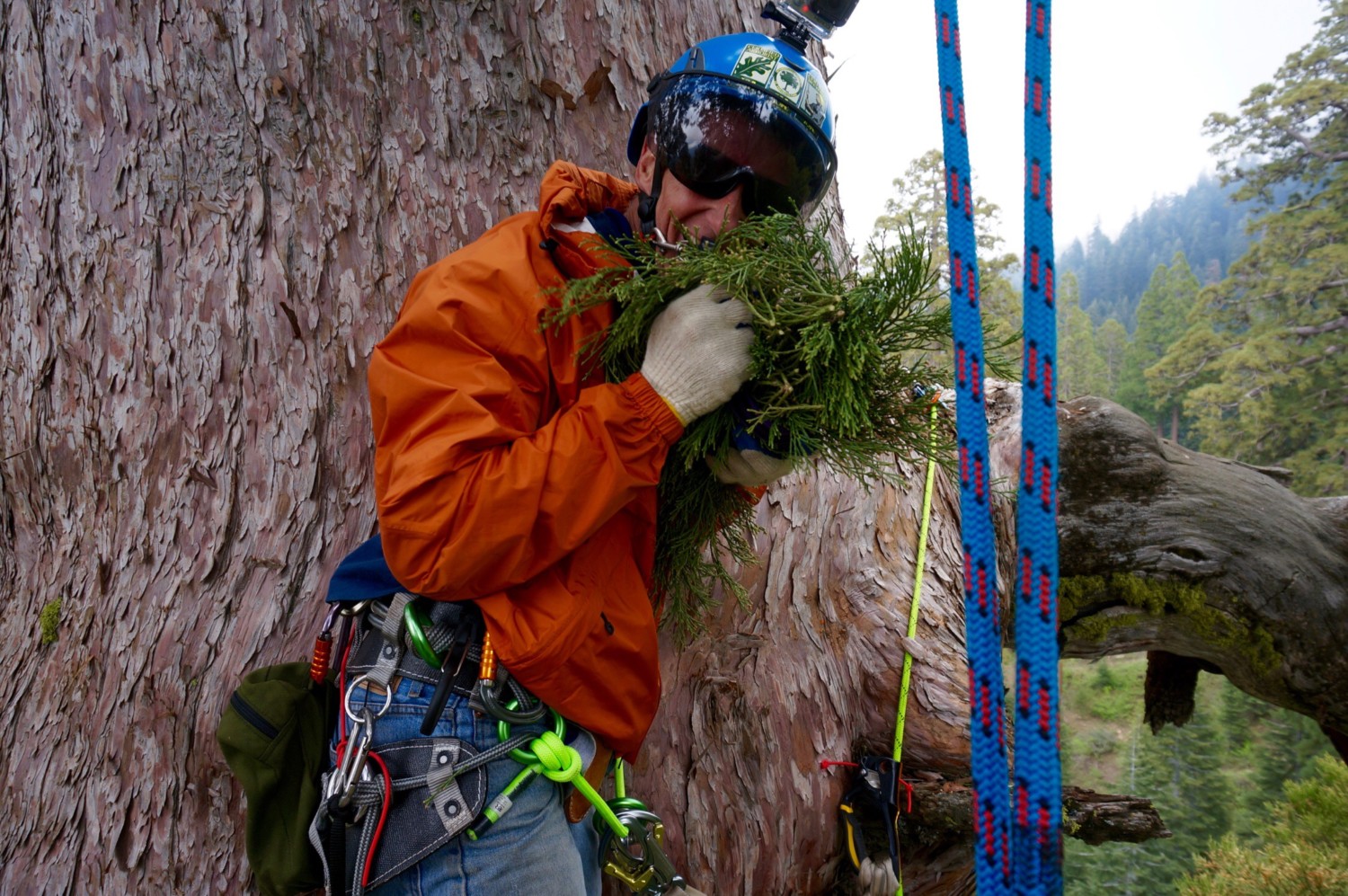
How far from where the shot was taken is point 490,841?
72.1 inches

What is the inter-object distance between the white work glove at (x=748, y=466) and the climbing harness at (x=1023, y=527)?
2.37 feet

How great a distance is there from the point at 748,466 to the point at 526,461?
643 millimetres

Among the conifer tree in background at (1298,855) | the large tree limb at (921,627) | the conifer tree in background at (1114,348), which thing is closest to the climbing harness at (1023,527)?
the large tree limb at (921,627)

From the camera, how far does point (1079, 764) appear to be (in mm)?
33375

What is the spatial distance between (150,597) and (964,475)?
2492 millimetres

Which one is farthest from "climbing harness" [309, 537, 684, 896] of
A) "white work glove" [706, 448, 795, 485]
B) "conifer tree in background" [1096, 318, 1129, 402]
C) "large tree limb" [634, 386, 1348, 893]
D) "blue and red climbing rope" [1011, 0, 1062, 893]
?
"conifer tree in background" [1096, 318, 1129, 402]

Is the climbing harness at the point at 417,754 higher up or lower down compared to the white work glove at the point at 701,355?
lower down

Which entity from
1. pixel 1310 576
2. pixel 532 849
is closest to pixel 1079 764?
pixel 1310 576

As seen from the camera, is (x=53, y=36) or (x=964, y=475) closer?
(x=964, y=475)

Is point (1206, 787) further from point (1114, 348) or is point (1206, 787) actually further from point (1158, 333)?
point (1114, 348)

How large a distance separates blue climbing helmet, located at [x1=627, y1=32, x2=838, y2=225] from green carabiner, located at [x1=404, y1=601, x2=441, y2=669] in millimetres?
1364

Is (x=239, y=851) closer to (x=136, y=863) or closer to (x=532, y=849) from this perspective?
(x=136, y=863)

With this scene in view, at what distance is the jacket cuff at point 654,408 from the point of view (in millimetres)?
1800

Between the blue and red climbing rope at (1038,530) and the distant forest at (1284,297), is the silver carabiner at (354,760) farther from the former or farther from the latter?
the distant forest at (1284,297)
